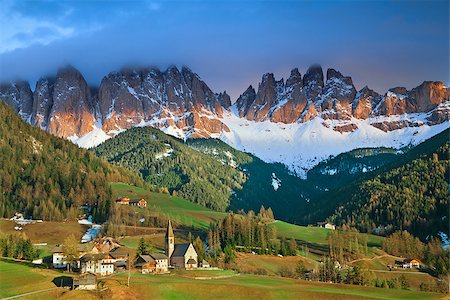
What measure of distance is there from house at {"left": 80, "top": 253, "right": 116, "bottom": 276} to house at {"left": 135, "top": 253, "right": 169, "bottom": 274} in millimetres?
5711

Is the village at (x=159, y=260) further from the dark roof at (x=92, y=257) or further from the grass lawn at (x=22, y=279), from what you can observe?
the grass lawn at (x=22, y=279)

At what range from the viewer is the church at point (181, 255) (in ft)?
421

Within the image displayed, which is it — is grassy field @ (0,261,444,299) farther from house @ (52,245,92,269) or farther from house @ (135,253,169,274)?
house @ (52,245,92,269)

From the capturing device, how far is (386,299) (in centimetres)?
9056

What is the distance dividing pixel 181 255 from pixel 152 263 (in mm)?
11518

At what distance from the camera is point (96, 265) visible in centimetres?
10919

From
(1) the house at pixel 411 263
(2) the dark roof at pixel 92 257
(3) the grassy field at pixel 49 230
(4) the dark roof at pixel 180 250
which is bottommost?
(1) the house at pixel 411 263

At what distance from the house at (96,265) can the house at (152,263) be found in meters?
5.71

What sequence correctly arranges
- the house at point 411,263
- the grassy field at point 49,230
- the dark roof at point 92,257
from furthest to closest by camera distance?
1. the house at point 411,263
2. the grassy field at point 49,230
3. the dark roof at point 92,257

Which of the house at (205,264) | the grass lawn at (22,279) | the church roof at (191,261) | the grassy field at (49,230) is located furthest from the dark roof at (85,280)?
the grassy field at (49,230)

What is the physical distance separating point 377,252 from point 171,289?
108 metres

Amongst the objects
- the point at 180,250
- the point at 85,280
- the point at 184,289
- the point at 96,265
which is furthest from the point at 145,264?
the point at 184,289

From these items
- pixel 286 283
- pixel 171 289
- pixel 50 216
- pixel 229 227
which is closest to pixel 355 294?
pixel 286 283

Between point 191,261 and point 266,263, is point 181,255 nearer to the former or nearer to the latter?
point 191,261
